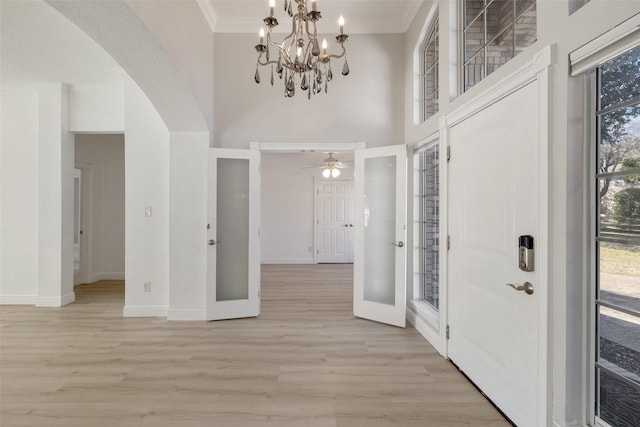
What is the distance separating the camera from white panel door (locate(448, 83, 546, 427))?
198 cm

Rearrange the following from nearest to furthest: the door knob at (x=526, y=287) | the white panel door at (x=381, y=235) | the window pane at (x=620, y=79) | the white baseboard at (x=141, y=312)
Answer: the window pane at (x=620, y=79) → the door knob at (x=526, y=287) → the white panel door at (x=381, y=235) → the white baseboard at (x=141, y=312)

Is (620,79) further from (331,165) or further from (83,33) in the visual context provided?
(331,165)

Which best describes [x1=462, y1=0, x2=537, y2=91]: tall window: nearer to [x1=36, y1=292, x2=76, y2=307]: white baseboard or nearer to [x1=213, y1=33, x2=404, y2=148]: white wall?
[x1=213, y1=33, x2=404, y2=148]: white wall

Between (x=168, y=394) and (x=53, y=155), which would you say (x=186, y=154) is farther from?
(x=168, y=394)

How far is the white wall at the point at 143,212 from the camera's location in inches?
171

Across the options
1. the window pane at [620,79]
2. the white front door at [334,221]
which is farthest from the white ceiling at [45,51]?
the white front door at [334,221]

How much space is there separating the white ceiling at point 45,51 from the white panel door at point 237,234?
188 cm

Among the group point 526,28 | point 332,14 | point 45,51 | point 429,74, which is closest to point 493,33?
point 526,28

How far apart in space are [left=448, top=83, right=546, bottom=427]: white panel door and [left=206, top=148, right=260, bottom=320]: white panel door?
237 cm

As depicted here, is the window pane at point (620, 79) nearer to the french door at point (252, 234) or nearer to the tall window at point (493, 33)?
the tall window at point (493, 33)

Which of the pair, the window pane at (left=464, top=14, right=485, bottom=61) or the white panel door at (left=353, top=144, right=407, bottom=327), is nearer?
the window pane at (left=464, top=14, right=485, bottom=61)

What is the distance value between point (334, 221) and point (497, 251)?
23.1 ft

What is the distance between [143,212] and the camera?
437 cm

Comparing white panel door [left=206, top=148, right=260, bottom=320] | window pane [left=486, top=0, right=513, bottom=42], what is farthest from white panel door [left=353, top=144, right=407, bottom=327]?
window pane [left=486, top=0, right=513, bottom=42]
